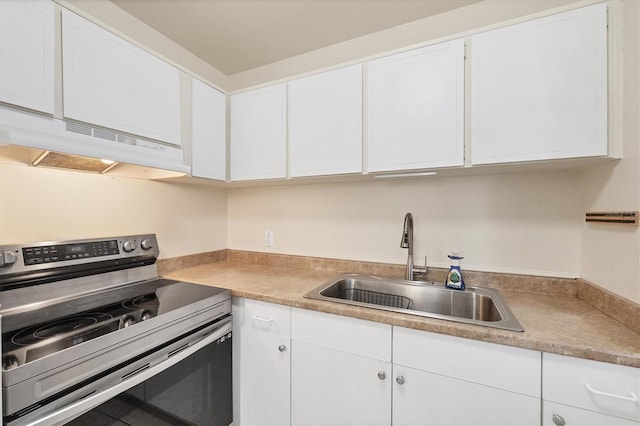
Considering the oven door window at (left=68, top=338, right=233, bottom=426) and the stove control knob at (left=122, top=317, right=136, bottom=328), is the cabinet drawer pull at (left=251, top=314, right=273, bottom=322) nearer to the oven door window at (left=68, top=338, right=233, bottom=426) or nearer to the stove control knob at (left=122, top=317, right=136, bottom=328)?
the oven door window at (left=68, top=338, right=233, bottom=426)

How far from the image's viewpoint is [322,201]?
6.33 ft

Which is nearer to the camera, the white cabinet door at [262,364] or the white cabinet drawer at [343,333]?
the white cabinet drawer at [343,333]

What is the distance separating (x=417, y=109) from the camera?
1.31 metres

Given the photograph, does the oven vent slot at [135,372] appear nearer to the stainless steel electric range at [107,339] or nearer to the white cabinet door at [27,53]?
the stainless steel electric range at [107,339]

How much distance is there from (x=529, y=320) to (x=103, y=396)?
154cm

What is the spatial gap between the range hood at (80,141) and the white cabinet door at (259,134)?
423mm

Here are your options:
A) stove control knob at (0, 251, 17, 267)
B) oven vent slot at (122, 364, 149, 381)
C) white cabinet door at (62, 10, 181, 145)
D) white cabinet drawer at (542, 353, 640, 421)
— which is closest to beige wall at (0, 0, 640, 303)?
stove control knob at (0, 251, 17, 267)

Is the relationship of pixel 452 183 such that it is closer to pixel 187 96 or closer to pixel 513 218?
pixel 513 218

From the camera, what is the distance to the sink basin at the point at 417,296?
130cm

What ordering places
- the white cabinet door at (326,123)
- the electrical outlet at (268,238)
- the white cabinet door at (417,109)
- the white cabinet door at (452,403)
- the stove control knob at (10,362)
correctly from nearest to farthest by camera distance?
the stove control knob at (10,362) → the white cabinet door at (452,403) → the white cabinet door at (417,109) → the white cabinet door at (326,123) → the electrical outlet at (268,238)

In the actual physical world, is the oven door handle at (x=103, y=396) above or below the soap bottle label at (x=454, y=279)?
below

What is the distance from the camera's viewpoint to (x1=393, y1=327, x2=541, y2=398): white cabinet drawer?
0.90 m

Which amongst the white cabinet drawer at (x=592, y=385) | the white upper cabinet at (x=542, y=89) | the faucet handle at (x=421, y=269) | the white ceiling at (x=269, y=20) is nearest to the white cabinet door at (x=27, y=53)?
the white ceiling at (x=269, y=20)

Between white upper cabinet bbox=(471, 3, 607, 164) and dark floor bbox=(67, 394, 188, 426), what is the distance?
167cm
